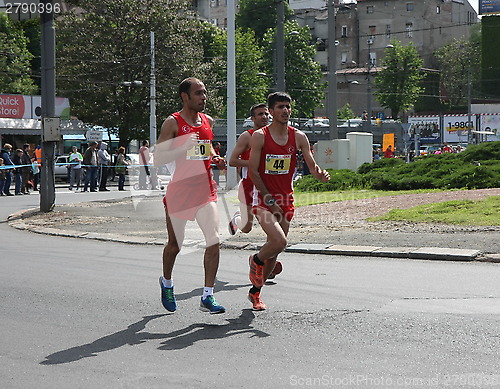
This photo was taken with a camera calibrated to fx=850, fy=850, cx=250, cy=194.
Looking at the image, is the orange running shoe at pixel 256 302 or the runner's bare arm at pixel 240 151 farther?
the runner's bare arm at pixel 240 151

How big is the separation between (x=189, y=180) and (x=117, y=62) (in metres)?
39.6

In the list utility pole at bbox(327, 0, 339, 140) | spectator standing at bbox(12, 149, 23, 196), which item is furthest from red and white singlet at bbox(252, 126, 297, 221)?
spectator standing at bbox(12, 149, 23, 196)

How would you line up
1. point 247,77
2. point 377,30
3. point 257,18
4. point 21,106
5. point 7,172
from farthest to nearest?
point 377,30 → point 257,18 → point 247,77 → point 21,106 → point 7,172

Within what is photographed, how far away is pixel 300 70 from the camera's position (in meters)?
79.6

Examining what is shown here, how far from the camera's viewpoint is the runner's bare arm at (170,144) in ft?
22.0

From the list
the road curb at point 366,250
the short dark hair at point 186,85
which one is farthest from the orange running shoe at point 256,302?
the road curb at point 366,250

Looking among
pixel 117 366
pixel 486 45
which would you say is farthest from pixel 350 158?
pixel 486 45

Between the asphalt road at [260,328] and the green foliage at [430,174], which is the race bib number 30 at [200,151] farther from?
the green foliage at [430,174]

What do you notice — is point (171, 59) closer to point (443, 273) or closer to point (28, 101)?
point (28, 101)

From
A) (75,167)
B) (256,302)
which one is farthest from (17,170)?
(256,302)

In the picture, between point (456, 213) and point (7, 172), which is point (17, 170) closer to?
point (7, 172)

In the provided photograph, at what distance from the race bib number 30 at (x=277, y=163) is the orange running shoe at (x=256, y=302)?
1013 millimetres

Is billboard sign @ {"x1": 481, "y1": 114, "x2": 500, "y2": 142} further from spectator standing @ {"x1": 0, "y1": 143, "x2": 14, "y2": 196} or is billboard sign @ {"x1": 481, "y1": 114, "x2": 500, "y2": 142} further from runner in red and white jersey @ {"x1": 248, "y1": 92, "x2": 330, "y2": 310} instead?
runner in red and white jersey @ {"x1": 248, "y1": 92, "x2": 330, "y2": 310}

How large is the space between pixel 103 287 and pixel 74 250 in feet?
11.7
